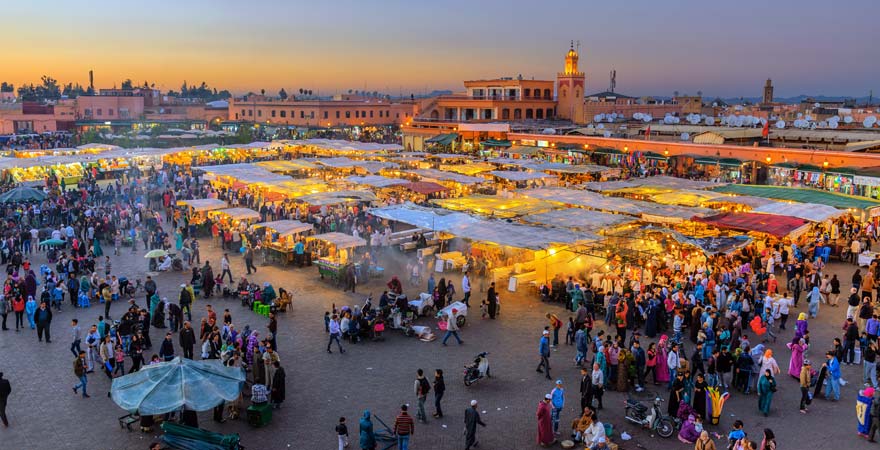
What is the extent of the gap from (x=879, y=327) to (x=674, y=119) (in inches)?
Answer: 1411

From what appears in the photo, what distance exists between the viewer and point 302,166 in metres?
32.4

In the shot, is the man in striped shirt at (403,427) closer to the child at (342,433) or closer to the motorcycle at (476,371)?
the child at (342,433)

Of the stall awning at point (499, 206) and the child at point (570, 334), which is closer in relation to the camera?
the child at point (570, 334)

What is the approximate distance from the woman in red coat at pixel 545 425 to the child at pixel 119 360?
7.18m

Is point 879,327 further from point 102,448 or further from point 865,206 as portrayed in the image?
point 102,448

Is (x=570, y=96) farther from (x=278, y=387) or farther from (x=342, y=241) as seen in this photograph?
(x=278, y=387)

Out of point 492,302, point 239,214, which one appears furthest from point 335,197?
point 492,302

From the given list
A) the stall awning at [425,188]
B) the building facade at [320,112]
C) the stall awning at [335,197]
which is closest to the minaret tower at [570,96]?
the building facade at [320,112]

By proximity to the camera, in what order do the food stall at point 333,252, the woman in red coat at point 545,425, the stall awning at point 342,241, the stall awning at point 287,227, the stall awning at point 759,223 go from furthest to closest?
the stall awning at point 287,227
the stall awning at point 342,241
the food stall at point 333,252
the stall awning at point 759,223
the woman in red coat at point 545,425

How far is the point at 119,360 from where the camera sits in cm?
1168

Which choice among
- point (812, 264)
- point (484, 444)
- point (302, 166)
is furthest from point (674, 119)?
point (484, 444)

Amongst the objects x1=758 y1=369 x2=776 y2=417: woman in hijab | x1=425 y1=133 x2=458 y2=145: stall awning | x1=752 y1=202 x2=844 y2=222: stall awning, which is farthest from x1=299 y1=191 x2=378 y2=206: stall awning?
x1=425 y1=133 x2=458 y2=145: stall awning

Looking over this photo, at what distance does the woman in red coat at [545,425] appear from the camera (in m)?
9.46

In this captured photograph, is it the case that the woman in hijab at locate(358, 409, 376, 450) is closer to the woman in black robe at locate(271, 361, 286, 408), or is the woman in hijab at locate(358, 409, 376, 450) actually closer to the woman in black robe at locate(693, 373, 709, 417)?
the woman in black robe at locate(271, 361, 286, 408)
